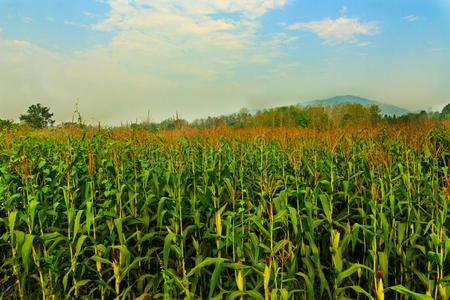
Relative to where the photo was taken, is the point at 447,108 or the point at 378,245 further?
the point at 447,108

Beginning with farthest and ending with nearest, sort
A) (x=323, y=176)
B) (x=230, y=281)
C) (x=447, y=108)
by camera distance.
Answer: (x=447, y=108) < (x=323, y=176) < (x=230, y=281)

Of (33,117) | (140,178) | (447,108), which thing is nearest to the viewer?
(140,178)

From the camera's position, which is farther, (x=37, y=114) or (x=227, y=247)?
(x=37, y=114)

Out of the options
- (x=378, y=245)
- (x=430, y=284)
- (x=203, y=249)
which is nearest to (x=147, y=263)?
A: (x=203, y=249)

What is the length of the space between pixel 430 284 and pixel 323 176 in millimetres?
1930

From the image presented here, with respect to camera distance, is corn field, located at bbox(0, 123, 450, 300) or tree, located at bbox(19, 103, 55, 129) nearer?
corn field, located at bbox(0, 123, 450, 300)

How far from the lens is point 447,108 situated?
310 ft

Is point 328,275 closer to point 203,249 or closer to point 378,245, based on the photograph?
point 378,245

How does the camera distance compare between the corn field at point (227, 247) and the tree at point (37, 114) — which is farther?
the tree at point (37, 114)

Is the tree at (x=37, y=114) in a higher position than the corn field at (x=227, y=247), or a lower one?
higher

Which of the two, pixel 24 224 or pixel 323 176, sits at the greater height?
pixel 323 176

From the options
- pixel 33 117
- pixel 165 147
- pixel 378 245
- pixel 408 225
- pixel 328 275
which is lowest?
pixel 328 275

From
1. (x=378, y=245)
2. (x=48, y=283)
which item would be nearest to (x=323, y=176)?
(x=378, y=245)

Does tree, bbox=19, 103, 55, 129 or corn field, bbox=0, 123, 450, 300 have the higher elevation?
tree, bbox=19, 103, 55, 129
